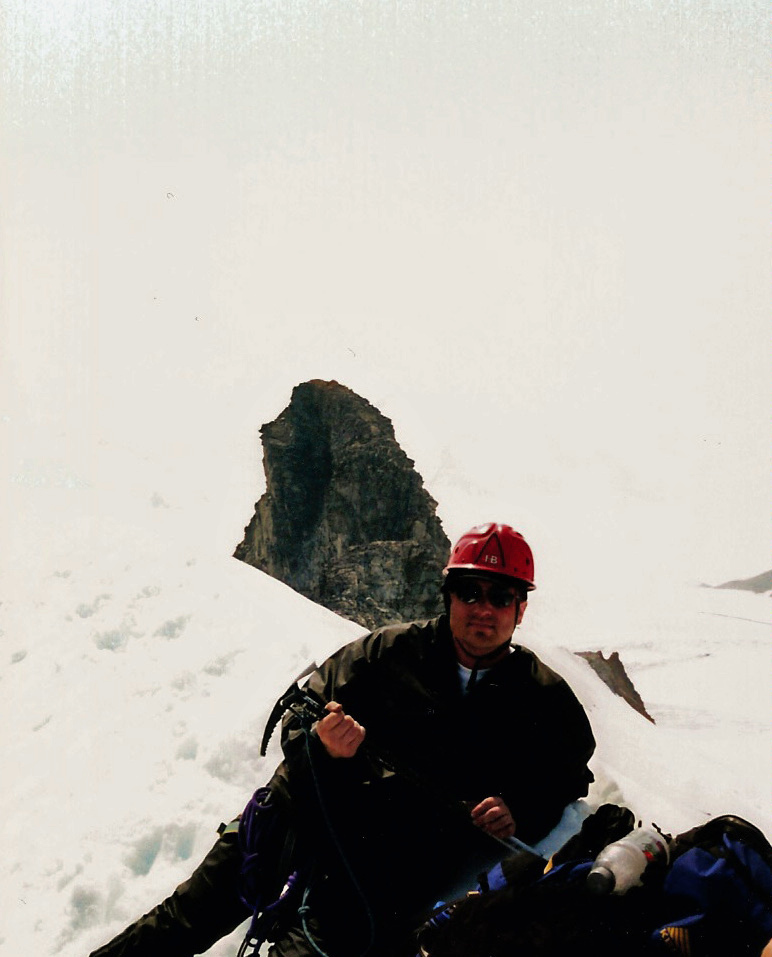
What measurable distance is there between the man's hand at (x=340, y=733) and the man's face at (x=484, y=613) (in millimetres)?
880

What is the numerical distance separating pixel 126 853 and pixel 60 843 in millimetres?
559

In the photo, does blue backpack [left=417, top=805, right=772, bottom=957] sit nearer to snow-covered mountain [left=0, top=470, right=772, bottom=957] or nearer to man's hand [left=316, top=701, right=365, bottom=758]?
man's hand [left=316, top=701, right=365, bottom=758]

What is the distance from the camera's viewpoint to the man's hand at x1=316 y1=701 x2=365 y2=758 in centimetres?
372

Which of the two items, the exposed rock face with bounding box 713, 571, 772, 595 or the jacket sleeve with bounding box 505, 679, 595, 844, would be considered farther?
the exposed rock face with bounding box 713, 571, 772, 595

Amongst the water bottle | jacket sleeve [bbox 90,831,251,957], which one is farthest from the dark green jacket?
the water bottle

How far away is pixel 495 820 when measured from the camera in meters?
3.82

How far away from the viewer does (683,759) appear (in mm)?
6738

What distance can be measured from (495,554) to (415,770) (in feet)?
4.53

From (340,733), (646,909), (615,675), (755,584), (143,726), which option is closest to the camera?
(646,909)

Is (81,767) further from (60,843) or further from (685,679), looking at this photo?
(685,679)

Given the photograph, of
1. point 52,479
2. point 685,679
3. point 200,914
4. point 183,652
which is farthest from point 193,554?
point 685,679

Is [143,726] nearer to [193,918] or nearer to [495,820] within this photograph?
[193,918]

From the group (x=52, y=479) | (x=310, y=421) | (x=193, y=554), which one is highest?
(x=310, y=421)

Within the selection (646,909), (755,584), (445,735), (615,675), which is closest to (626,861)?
(646,909)
